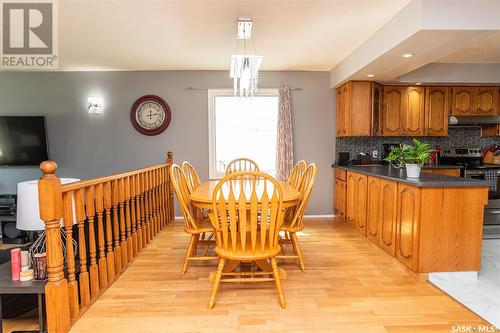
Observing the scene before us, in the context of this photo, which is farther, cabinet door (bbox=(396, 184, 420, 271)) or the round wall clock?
the round wall clock

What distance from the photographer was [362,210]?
366 centimetres

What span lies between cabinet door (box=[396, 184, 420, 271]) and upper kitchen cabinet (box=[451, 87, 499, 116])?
2620 millimetres

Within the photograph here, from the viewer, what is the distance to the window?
4777 millimetres

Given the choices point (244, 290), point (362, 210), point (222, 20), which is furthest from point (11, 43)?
point (362, 210)

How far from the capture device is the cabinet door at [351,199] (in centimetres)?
396

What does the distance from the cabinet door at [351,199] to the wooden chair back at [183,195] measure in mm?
2320

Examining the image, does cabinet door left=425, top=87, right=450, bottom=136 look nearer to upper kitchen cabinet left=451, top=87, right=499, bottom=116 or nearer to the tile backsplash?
upper kitchen cabinet left=451, top=87, right=499, bottom=116

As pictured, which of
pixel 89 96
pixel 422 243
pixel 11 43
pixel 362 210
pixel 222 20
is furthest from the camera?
pixel 89 96

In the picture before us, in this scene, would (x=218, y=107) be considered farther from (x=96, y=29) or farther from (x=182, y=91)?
(x=96, y=29)

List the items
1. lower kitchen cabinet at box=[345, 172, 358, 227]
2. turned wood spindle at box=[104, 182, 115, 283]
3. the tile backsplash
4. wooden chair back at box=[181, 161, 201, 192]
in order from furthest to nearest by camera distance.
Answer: the tile backsplash, lower kitchen cabinet at box=[345, 172, 358, 227], wooden chair back at box=[181, 161, 201, 192], turned wood spindle at box=[104, 182, 115, 283]

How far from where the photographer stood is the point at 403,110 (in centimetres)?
443

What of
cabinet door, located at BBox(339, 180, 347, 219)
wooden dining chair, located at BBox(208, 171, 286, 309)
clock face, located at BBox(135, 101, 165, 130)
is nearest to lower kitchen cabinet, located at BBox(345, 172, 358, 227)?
cabinet door, located at BBox(339, 180, 347, 219)

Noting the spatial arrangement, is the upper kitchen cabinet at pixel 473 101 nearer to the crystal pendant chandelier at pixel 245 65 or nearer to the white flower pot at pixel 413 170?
the white flower pot at pixel 413 170

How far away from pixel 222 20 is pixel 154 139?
2.48 m
